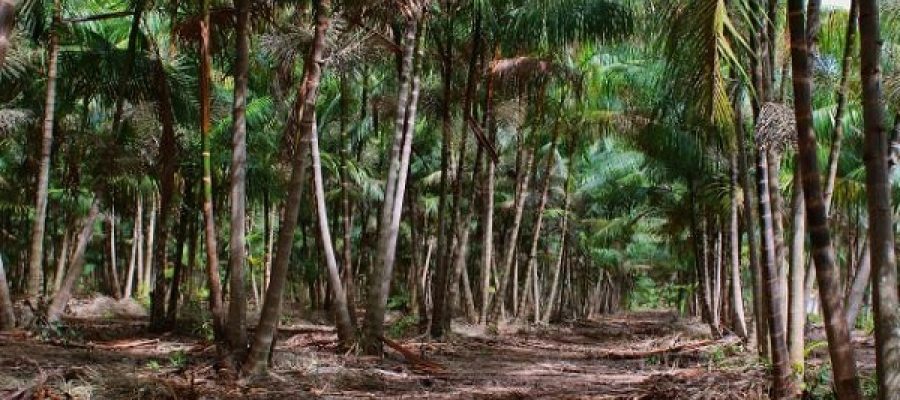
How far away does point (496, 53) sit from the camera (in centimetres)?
1806

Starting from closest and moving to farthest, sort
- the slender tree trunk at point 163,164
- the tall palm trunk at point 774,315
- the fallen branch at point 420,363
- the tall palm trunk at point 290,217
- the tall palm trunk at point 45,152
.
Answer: the tall palm trunk at point 774,315, the tall palm trunk at point 290,217, the fallen branch at point 420,363, the slender tree trunk at point 163,164, the tall palm trunk at point 45,152

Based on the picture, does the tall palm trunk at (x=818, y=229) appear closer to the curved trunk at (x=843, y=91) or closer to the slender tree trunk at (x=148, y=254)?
the curved trunk at (x=843, y=91)

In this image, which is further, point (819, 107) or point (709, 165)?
point (709, 165)

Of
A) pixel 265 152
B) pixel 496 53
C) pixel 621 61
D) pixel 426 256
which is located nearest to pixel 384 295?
pixel 496 53

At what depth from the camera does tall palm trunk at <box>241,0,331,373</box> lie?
29.7 ft

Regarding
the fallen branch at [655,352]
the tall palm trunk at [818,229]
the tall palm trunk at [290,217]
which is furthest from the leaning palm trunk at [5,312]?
the tall palm trunk at [818,229]

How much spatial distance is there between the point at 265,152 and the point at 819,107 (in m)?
12.7

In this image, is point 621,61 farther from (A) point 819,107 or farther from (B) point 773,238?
(B) point 773,238

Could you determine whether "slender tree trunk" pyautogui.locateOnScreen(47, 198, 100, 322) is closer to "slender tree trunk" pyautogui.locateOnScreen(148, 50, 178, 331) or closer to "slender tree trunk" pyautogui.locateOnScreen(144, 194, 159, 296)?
"slender tree trunk" pyautogui.locateOnScreen(148, 50, 178, 331)

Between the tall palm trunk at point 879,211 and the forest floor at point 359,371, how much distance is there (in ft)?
10.8

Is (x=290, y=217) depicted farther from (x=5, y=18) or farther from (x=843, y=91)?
(x=5, y=18)

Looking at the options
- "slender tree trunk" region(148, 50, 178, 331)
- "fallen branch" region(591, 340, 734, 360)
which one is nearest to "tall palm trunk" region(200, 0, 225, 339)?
"slender tree trunk" region(148, 50, 178, 331)

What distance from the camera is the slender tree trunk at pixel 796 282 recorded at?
8.34 metres

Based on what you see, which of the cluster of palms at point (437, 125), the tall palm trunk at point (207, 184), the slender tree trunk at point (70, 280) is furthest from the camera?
the slender tree trunk at point (70, 280)
